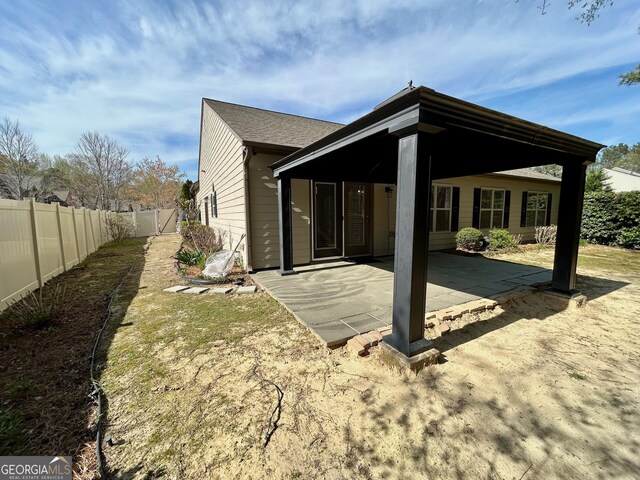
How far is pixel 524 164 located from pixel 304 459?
5670 millimetres

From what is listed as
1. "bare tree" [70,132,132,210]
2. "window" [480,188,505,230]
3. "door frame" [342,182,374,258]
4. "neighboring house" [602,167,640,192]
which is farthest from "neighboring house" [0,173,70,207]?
"neighboring house" [602,167,640,192]

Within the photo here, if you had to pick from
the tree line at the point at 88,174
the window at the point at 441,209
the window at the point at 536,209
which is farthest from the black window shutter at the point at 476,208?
the tree line at the point at 88,174

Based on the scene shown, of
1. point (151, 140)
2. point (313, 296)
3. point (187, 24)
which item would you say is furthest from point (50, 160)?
point (313, 296)

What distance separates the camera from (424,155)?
7.17ft

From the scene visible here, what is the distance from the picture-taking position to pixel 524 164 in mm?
4715

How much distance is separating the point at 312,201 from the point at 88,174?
2489 cm

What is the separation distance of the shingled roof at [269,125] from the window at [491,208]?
20.8 feet

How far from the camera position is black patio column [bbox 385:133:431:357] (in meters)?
2.18

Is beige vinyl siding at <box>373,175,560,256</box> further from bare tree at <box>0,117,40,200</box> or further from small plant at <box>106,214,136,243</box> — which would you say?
bare tree at <box>0,117,40,200</box>

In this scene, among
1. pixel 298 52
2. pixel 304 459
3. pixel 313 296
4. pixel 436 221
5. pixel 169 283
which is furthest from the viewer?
pixel 436 221

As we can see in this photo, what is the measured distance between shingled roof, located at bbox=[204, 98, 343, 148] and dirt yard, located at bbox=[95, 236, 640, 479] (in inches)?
168

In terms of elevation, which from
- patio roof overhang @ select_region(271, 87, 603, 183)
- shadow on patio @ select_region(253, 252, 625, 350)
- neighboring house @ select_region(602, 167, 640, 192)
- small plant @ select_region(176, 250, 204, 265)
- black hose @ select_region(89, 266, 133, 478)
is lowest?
black hose @ select_region(89, 266, 133, 478)

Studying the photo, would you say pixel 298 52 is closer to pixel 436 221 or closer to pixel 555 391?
pixel 436 221

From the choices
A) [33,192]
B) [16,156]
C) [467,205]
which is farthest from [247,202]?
[33,192]
